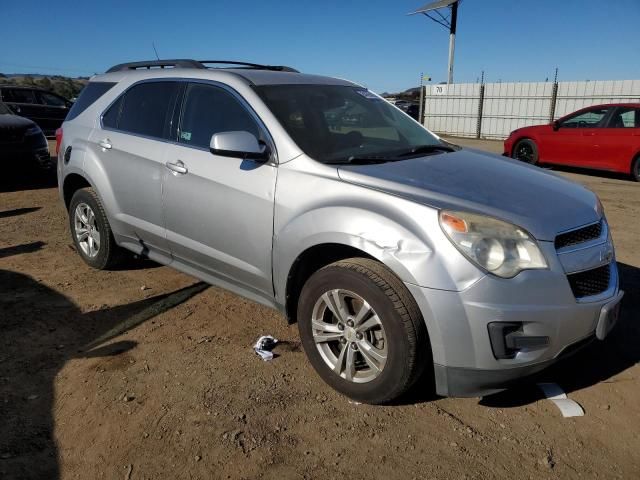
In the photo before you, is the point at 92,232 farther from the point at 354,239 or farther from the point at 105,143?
the point at 354,239

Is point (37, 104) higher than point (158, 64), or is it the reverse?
point (158, 64)

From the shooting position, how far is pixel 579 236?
280 centimetres

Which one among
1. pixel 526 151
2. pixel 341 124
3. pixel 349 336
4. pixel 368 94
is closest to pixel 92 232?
pixel 341 124

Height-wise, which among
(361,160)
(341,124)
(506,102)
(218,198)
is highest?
(506,102)

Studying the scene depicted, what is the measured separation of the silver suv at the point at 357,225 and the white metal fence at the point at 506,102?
701 inches

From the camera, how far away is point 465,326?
98.4 inches

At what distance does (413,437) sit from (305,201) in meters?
1.37

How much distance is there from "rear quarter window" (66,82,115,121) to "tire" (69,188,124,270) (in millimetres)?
748

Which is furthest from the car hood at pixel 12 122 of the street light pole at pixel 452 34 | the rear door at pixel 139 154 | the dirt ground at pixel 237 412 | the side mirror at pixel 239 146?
the street light pole at pixel 452 34

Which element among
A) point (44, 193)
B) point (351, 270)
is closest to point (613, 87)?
point (44, 193)

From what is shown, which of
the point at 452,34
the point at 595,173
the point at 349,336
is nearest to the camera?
the point at 349,336

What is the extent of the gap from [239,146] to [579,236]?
1926 millimetres

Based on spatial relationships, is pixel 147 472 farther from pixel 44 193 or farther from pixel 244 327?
pixel 44 193

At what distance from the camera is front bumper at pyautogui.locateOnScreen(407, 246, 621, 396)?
8.10 ft
